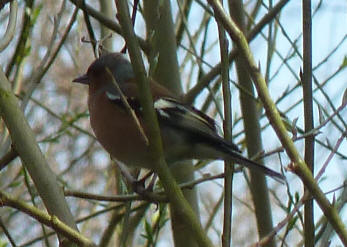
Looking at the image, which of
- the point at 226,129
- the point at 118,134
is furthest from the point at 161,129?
the point at 226,129

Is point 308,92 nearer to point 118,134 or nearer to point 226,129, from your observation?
point 226,129

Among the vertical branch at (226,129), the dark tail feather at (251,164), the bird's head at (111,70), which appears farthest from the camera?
the bird's head at (111,70)

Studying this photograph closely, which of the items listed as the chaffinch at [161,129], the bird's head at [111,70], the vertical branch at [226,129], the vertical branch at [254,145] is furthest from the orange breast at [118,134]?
the vertical branch at [226,129]

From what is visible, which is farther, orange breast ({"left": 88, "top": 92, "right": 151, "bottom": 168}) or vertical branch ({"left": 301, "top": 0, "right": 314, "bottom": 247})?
orange breast ({"left": 88, "top": 92, "right": 151, "bottom": 168})

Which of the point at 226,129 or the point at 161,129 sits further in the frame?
the point at 161,129

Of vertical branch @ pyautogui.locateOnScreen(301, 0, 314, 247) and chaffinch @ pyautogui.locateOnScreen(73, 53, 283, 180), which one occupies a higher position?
chaffinch @ pyautogui.locateOnScreen(73, 53, 283, 180)

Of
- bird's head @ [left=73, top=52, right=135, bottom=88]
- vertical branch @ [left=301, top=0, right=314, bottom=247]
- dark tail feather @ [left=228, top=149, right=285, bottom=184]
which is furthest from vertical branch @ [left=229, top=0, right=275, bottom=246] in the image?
vertical branch @ [left=301, top=0, right=314, bottom=247]

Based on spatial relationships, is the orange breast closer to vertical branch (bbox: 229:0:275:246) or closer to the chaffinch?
the chaffinch

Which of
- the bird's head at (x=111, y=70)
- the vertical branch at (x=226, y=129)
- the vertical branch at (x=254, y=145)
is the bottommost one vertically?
the vertical branch at (x=226, y=129)

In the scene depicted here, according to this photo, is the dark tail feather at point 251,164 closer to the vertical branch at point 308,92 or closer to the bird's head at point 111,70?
the vertical branch at point 308,92

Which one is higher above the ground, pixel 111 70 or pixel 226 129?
pixel 111 70

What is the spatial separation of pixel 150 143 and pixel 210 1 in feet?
1.54

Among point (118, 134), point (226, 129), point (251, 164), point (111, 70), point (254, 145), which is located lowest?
point (226, 129)

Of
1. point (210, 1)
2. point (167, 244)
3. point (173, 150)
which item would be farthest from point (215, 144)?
point (167, 244)
